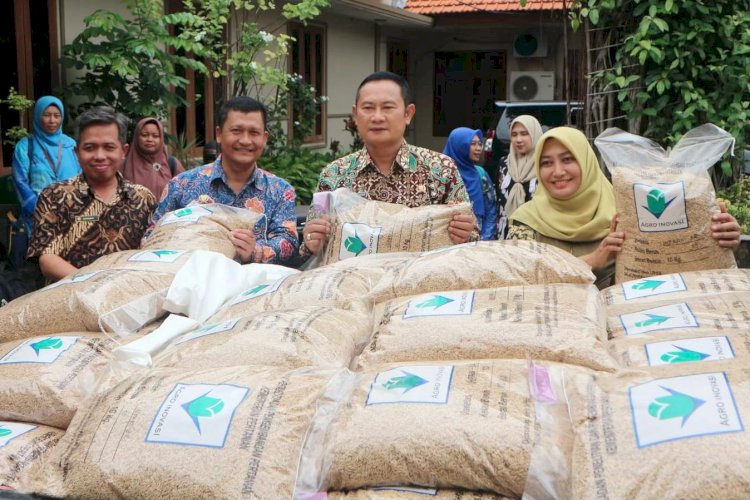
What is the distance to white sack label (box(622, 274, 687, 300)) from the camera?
7.23 ft

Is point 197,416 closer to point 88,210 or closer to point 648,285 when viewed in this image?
point 648,285

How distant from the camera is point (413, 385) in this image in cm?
167

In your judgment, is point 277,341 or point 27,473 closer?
point 27,473

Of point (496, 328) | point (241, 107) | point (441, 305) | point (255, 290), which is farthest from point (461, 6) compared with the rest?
point (496, 328)

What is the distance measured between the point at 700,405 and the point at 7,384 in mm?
1567

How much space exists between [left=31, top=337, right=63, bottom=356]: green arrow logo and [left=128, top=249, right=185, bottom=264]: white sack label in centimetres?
49

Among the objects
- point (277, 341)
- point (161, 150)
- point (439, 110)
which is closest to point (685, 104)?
point (161, 150)

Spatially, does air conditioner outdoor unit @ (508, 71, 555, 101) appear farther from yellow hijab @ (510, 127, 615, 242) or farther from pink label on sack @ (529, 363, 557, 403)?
pink label on sack @ (529, 363, 557, 403)

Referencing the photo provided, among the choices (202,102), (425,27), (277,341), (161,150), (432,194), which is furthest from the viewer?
(425,27)

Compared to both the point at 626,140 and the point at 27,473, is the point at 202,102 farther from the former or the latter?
the point at 27,473

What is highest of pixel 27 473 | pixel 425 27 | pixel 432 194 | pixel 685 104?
pixel 425 27

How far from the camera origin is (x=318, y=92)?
13.6m

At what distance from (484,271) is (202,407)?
36.4 inches

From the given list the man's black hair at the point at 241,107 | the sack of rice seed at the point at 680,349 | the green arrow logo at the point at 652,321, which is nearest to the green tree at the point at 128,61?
the man's black hair at the point at 241,107
